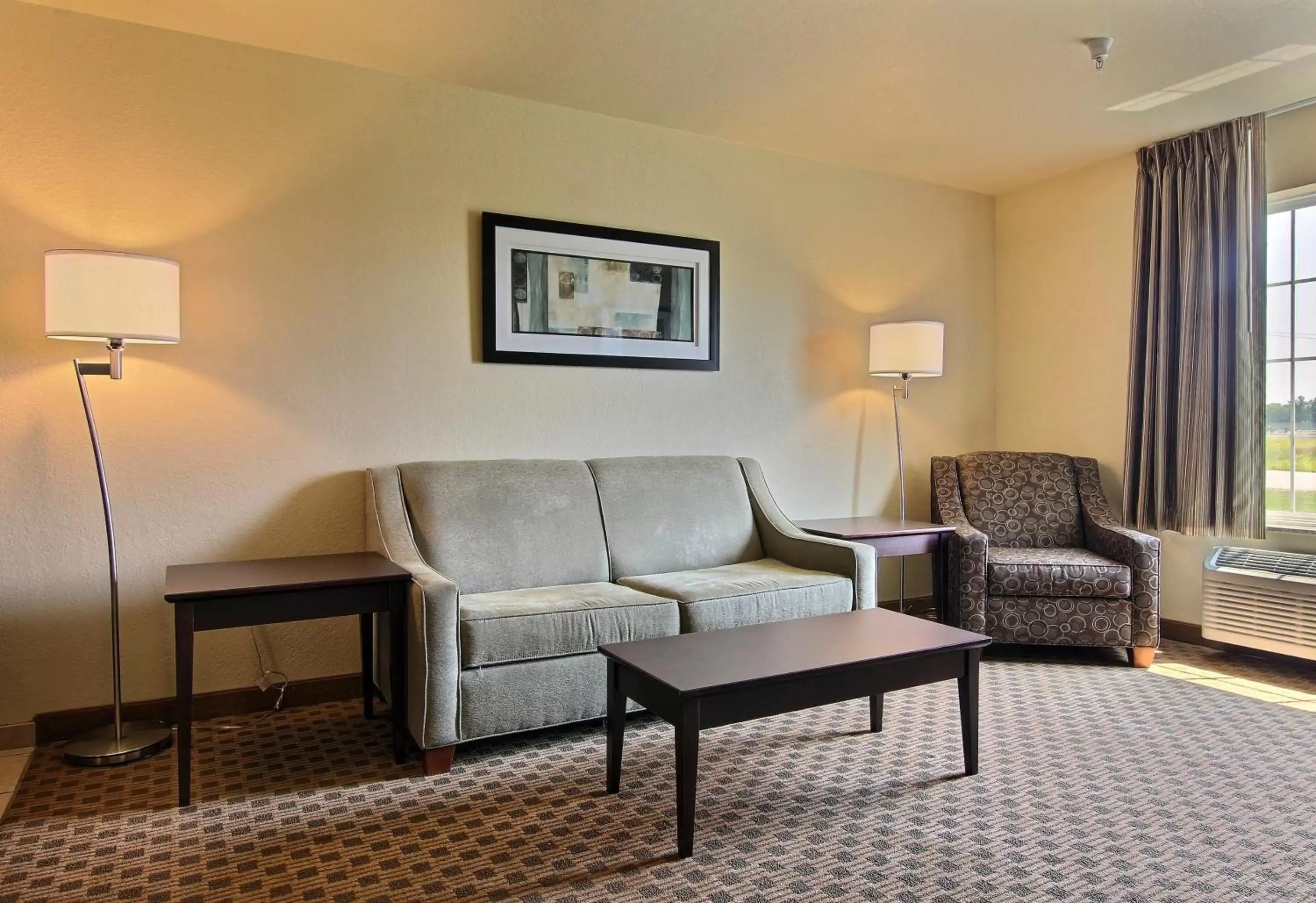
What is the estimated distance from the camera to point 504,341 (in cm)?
363

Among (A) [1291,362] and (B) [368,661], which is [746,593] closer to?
(B) [368,661]

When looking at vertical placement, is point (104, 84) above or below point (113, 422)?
above

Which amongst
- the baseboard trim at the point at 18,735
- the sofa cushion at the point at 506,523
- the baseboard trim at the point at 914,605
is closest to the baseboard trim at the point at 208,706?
the baseboard trim at the point at 18,735

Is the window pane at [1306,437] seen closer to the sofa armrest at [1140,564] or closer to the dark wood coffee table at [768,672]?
the sofa armrest at [1140,564]

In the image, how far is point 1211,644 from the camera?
417cm

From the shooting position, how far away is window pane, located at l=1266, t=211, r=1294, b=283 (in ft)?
12.9

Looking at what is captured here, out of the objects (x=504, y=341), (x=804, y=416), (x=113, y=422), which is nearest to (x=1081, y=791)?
(x=804, y=416)

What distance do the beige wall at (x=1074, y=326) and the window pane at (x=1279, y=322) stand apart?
62 cm

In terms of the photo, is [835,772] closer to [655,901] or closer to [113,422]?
[655,901]

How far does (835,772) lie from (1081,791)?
27.4 inches

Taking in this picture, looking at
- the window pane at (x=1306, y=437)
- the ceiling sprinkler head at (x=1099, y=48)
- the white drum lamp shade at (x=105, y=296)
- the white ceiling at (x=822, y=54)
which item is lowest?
the window pane at (x=1306, y=437)

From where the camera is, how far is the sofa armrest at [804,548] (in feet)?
11.4

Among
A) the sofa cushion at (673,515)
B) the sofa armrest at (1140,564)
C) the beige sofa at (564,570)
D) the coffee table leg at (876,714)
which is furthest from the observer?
the sofa armrest at (1140,564)

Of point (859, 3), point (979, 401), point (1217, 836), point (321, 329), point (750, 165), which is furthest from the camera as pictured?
point (979, 401)
